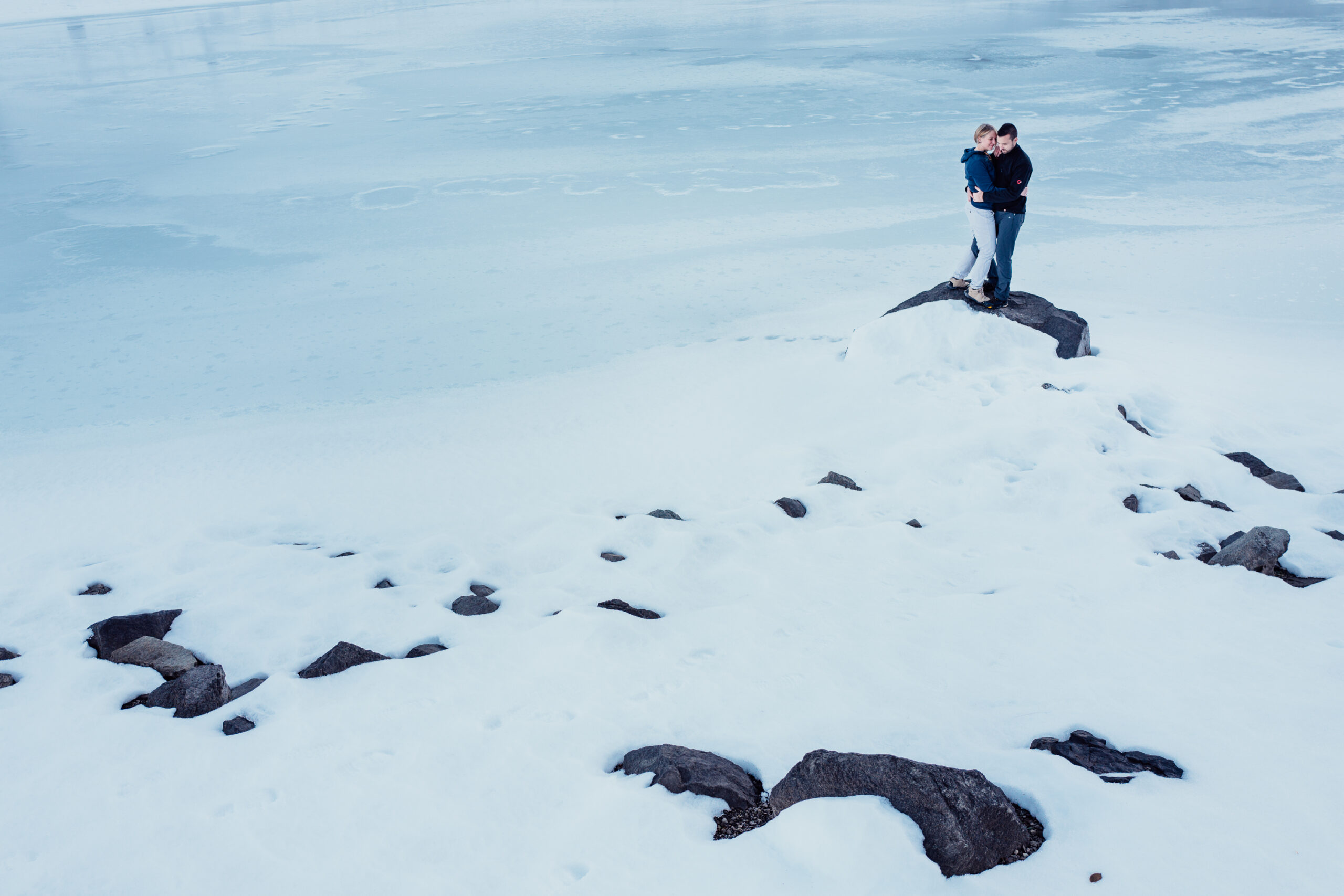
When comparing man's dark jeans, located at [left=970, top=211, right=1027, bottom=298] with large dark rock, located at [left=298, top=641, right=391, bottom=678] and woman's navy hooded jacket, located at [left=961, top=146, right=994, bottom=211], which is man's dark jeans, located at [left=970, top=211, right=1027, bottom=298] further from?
large dark rock, located at [left=298, top=641, right=391, bottom=678]

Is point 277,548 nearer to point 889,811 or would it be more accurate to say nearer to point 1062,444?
point 889,811

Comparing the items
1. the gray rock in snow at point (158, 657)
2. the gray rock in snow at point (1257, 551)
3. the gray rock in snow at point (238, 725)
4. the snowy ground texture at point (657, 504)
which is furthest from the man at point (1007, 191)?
the gray rock in snow at point (158, 657)

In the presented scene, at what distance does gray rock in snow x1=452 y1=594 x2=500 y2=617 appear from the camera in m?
4.89

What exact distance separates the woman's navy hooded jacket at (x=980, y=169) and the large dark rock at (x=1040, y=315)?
121cm

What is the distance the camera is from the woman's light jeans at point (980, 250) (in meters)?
8.05

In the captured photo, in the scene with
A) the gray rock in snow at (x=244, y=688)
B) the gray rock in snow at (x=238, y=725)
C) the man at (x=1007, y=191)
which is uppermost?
the man at (x=1007, y=191)

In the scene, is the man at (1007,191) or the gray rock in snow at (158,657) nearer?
the gray rock in snow at (158,657)

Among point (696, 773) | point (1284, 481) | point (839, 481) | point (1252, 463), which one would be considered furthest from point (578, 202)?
point (696, 773)

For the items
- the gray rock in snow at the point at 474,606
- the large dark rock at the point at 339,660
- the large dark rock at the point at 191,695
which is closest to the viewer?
the large dark rock at the point at 191,695

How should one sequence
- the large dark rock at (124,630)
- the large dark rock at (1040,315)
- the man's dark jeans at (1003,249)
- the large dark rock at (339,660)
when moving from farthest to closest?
1. the large dark rock at (1040,315)
2. the man's dark jeans at (1003,249)
3. the large dark rock at (124,630)
4. the large dark rock at (339,660)

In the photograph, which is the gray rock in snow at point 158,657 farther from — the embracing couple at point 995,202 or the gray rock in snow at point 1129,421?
the embracing couple at point 995,202

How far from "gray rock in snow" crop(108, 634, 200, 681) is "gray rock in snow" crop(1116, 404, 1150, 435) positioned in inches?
264

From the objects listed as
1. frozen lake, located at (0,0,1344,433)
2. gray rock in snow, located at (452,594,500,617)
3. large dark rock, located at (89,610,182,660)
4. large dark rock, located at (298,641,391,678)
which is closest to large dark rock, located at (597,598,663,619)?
gray rock in snow, located at (452,594,500,617)

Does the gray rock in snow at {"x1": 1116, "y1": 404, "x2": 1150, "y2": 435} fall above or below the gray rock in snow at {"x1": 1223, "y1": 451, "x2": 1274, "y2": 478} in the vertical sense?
above
